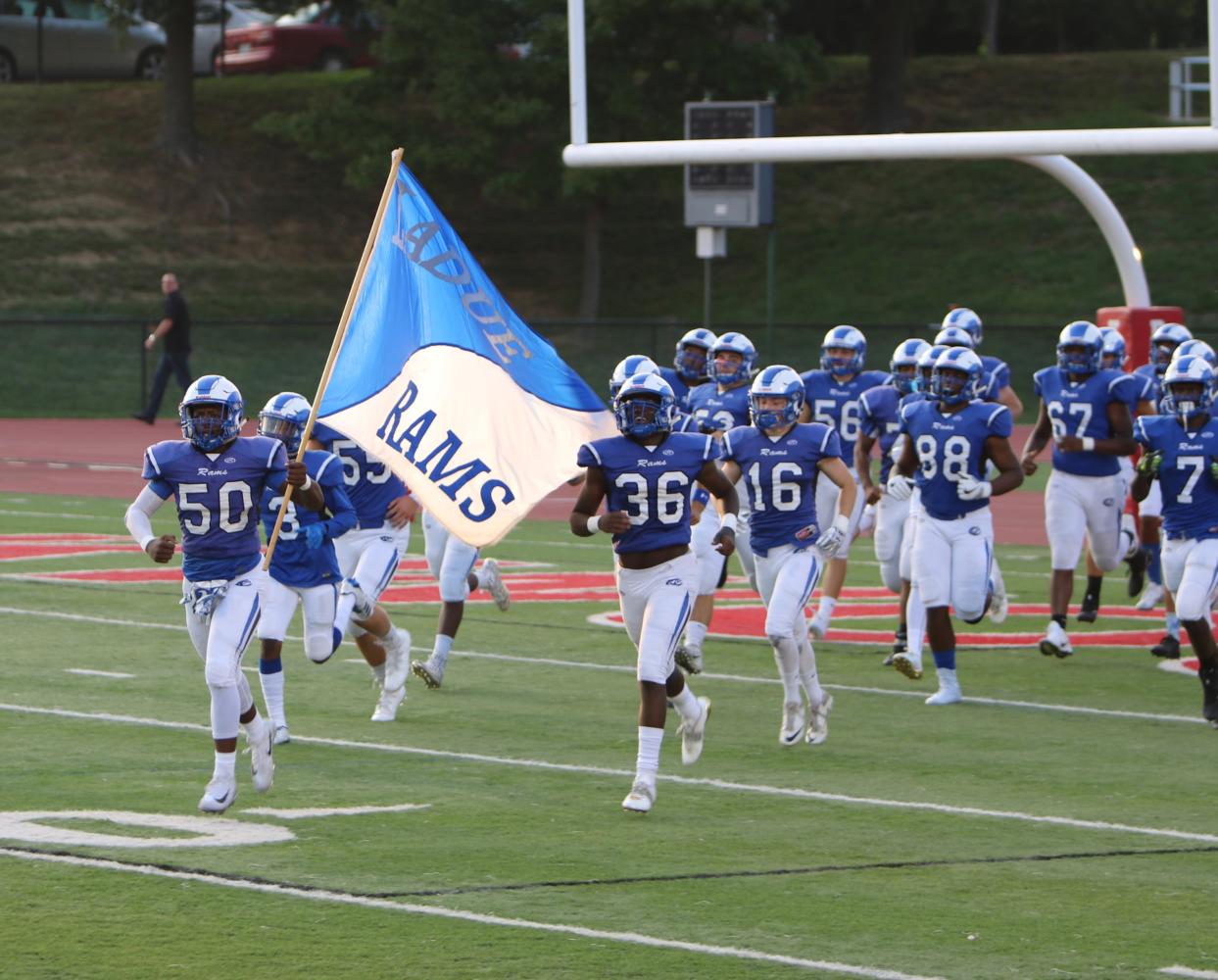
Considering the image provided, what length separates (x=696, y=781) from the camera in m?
9.52

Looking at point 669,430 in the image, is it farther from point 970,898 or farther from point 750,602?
point 750,602

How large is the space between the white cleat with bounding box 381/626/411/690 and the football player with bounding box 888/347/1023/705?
2634mm

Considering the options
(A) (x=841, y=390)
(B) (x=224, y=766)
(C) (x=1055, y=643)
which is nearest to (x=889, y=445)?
(A) (x=841, y=390)

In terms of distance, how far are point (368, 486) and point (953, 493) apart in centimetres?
305

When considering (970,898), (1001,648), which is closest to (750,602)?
(1001,648)

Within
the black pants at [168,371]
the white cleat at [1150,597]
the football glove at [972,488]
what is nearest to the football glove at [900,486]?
the football glove at [972,488]

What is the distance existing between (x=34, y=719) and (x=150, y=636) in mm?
2859

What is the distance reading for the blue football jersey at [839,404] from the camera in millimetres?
14047

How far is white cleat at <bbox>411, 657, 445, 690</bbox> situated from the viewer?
38.7 ft

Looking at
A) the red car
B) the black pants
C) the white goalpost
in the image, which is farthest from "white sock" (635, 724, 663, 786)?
the red car

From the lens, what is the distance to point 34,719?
1062 centimetres

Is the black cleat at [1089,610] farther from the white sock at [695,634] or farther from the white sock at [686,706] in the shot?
the white sock at [686,706]

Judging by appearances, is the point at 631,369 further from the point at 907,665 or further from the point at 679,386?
the point at 679,386

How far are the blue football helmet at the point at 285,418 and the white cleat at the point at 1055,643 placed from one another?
4887 mm
